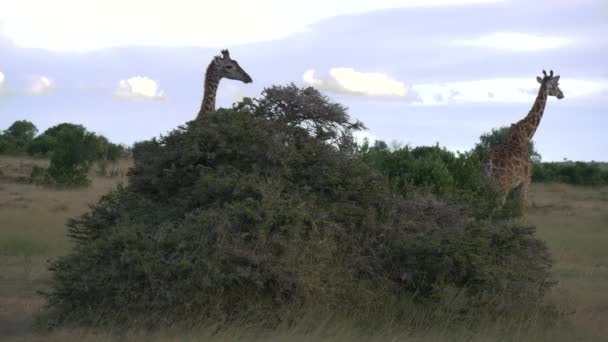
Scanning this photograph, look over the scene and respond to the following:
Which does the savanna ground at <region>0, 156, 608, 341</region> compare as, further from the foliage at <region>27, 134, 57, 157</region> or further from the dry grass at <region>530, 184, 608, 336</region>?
the foliage at <region>27, 134, 57, 157</region>

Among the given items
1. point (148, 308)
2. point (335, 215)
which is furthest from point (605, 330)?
point (148, 308)

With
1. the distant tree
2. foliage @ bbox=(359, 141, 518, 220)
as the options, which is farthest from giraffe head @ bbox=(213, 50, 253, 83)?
the distant tree

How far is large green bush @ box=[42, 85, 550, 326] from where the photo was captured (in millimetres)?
8078

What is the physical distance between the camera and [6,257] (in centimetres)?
1440

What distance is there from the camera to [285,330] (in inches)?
311

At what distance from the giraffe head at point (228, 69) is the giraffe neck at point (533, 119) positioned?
20.9ft

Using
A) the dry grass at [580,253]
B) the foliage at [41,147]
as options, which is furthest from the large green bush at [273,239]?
the foliage at [41,147]

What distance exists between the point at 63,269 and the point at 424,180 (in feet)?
25.0

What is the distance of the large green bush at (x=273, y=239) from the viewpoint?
808 cm

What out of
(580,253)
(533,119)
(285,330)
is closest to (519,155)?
(533,119)

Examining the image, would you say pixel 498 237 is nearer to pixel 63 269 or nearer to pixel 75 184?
pixel 63 269

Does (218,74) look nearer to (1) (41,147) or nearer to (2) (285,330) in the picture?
(2) (285,330)

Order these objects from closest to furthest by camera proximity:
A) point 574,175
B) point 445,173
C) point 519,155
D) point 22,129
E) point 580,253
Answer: point 445,173, point 519,155, point 580,253, point 574,175, point 22,129

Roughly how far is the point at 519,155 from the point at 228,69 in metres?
6.30
